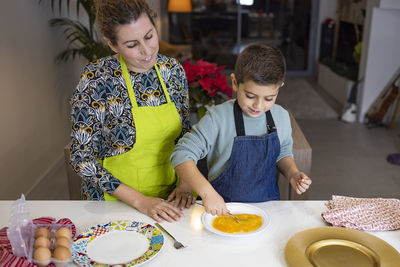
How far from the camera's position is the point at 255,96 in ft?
4.08

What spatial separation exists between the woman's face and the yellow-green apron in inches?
3.7

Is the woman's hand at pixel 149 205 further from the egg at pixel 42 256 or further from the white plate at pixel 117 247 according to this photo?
the egg at pixel 42 256

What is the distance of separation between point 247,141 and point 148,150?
35 centimetres

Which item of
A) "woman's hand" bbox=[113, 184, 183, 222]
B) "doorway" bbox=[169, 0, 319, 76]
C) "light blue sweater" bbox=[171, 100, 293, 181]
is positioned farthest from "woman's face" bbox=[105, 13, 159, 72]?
"doorway" bbox=[169, 0, 319, 76]

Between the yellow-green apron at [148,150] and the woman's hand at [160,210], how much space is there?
0.17m

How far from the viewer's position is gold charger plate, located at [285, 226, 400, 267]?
3.26 feet

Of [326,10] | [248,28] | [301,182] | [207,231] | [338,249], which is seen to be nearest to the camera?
[338,249]

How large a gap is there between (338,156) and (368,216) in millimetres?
2685

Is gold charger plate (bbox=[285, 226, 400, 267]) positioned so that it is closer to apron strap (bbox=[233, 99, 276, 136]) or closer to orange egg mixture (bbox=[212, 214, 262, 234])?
orange egg mixture (bbox=[212, 214, 262, 234])

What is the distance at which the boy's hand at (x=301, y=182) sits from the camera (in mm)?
1241

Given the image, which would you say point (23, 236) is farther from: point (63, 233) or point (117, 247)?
point (117, 247)

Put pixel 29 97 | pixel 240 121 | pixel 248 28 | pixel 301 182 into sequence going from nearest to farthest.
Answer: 1. pixel 301 182
2. pixel 240 121
3. pixel 29 97
4. pixel 248 28

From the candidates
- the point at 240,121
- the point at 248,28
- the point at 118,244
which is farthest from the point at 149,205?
the point at 248,28

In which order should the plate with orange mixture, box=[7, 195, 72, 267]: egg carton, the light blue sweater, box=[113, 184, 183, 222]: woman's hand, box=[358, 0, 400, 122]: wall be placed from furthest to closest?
box=[358, 0, 400, 122]: wall < the light blue sweater < box=[113, 184, 183, 222]: woman's hand < the plate with orange mixture < box=[7, 195, 72, 267]: egg carton
